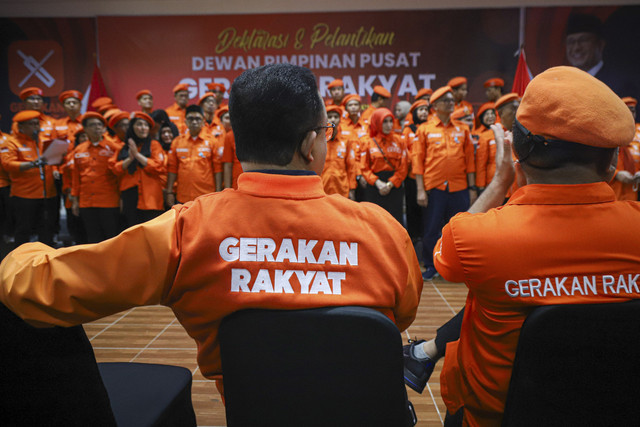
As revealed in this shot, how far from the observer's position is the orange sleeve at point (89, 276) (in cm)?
75

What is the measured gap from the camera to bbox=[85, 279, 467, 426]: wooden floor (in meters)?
2.08

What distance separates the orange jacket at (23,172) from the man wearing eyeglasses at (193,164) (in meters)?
1.62

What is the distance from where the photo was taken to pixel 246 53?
7938mm

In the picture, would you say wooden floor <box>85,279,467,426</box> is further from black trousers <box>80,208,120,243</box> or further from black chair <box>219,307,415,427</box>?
black trousers <box>80,208,120,243</box>

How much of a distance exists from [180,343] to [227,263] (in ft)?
7.37

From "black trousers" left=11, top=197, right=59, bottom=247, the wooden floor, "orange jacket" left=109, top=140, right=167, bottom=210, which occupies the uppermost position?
"orange jacket" left=109, top=140, right=167, bottom=210

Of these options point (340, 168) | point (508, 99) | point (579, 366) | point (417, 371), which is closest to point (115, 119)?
point (340, 168)

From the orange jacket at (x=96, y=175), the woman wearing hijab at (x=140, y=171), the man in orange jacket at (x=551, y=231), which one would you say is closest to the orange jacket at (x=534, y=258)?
the man in orange jacket at (x=551, y=231)

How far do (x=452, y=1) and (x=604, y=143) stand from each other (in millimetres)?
7767

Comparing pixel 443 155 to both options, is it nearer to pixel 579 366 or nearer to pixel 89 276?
pixel 579 366

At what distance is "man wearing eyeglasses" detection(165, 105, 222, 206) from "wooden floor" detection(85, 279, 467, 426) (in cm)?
169

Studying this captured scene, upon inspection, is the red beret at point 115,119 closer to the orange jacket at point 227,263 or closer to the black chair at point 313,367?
the orange jacket at point 227,263

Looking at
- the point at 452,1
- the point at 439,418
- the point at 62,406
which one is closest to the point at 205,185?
the point at 439,418

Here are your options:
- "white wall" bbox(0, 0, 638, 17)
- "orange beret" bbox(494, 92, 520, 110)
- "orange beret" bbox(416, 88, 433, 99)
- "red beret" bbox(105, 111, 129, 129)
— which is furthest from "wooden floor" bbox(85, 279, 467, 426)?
"white wall" bbox(0, 0, 638, 17)
